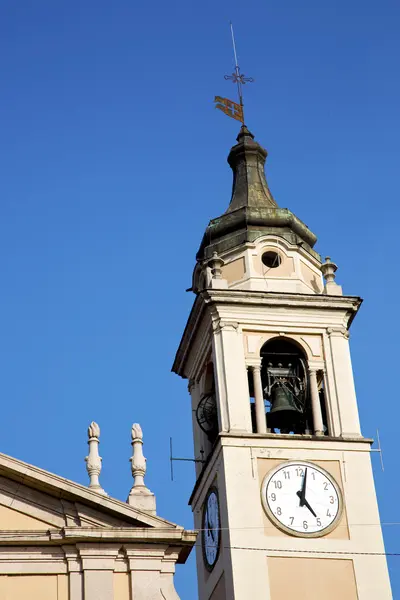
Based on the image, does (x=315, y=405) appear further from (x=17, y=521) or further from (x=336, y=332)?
(x=17, y=521)

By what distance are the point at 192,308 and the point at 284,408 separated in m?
3.19

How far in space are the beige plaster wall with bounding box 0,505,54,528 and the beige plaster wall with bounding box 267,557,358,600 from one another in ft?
19.9

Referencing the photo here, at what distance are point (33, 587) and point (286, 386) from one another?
32.1ft

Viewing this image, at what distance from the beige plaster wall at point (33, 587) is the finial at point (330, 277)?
1120 cm

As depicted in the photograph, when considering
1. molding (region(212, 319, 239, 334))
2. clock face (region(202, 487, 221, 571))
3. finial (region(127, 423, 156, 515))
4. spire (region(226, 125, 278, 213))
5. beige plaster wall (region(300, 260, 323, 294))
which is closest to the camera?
finial (region(127, 423, 156, 515))

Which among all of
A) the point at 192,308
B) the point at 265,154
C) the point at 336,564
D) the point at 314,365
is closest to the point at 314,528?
the point at 336,564

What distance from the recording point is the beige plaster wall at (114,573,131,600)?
916 inches

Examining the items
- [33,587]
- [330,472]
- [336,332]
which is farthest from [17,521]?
[336,332]

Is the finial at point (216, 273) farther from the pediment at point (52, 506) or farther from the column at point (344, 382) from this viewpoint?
the pediment at point (52, 506)

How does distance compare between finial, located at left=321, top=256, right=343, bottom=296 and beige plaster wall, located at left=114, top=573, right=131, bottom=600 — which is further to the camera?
finial, located at left=321, top=256, right=343, bottom=296

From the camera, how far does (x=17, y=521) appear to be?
938 inches

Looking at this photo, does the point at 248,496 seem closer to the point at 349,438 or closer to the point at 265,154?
the point at 349,438

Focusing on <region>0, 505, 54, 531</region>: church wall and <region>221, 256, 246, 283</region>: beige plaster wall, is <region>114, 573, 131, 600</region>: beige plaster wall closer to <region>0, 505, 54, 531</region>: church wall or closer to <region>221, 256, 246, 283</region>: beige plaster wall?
<region>0, 505, 54, 531</region>: church wall

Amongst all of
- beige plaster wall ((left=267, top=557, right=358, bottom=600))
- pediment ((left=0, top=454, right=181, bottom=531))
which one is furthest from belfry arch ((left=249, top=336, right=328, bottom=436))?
pediment ((left=0, top=454, right=181, bottom=531))
